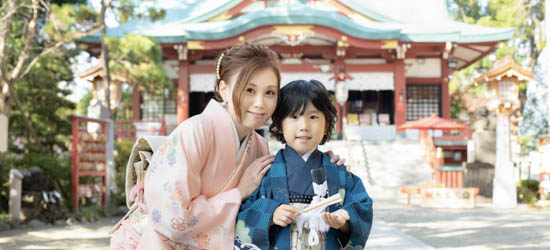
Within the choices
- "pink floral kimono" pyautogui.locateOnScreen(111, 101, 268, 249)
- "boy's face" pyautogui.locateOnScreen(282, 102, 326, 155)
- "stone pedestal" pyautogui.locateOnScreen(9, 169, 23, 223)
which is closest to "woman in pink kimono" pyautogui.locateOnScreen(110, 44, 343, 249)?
"pink floral kimono" pyautogui.locateOnScreen(111, 101, 268, 249)

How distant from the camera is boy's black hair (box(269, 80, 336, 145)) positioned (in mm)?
2156

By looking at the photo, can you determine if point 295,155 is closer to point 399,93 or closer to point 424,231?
point 424,231

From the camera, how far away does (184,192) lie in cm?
199

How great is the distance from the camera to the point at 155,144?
2332 mm

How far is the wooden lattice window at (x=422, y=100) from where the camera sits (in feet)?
60.8

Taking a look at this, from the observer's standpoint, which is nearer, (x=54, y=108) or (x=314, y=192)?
(x=314, y=192)

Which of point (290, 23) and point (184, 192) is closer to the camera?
point (184, 192)

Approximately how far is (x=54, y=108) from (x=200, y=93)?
29.5 feet

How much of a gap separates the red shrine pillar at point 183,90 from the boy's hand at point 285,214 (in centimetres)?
1556

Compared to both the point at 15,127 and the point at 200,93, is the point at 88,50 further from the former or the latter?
the point at 15,127

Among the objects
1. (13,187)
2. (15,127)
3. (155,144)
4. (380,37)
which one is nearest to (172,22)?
(380,37)

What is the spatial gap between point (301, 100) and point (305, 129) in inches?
5.1

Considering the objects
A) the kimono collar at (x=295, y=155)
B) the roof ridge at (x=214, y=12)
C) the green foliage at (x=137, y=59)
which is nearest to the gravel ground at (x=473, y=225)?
the kimono collar at (x=295, y=155)

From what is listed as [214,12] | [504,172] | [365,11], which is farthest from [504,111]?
[214,12]
